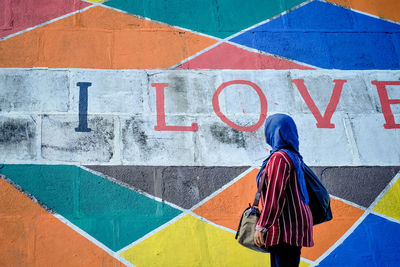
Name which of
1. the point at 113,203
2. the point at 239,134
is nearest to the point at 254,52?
the point at 239,134

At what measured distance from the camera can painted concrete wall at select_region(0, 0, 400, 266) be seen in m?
3.83

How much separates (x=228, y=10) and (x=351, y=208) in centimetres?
188

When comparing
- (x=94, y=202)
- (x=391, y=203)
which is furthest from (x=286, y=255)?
(x=94, y=202)

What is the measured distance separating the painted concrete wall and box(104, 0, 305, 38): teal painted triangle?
1cm

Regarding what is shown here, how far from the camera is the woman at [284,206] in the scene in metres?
2.92

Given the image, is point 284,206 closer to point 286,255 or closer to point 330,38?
point 286,255

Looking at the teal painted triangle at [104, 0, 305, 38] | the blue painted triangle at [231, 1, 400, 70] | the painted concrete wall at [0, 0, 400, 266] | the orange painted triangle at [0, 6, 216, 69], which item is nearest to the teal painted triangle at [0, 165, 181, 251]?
the painted concrete wall at [0, 0, 400, 266]

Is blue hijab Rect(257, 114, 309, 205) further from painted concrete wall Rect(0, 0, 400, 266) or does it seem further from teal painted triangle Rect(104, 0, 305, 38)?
teal painted triangle Rect(104, 0, 305, 38)

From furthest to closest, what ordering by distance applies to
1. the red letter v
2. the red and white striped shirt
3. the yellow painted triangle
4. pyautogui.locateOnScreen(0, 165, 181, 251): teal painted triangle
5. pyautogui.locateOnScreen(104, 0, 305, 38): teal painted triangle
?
pyautogui.locateOnScreen(104, 0, 305, 38): teal painted triangle < the red letter v < the yellow painted triangle < pyautogui.locateOnScreen(0, 165, 181, 251): teal painted triangle < the red and white striped shirt

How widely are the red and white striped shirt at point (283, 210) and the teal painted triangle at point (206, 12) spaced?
1739 millimetres

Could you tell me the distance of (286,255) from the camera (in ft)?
9.78

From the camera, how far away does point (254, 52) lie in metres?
4.36

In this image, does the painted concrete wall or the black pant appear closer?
the black pant

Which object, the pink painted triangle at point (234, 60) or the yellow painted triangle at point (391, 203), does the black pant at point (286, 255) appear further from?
the pink painted triangle at point (234, 60)
